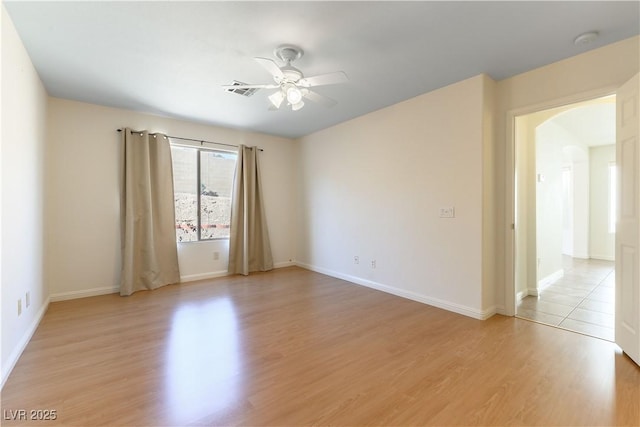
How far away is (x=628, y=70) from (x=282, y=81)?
2884mm

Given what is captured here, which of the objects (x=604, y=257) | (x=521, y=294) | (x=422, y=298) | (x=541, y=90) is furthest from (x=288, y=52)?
(x=604, y=257)

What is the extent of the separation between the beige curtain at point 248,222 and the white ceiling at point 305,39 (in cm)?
183

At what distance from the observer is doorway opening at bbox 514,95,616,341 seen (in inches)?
124

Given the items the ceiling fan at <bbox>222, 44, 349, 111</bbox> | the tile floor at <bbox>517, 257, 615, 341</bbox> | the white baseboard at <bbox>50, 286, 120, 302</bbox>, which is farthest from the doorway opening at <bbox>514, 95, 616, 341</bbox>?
the white baseboard at <bbox>50, 286, 120, 302</bbox>

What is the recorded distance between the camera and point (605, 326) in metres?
2.77

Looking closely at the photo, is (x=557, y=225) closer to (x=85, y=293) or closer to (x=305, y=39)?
(x=305, y=39)

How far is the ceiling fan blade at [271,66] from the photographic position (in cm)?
215

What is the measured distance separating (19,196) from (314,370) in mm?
2804

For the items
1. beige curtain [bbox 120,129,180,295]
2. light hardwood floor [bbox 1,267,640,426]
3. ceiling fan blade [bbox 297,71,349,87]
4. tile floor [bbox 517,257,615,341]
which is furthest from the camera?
beige curtain [bbox 120,129,180,295]

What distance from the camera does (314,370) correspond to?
2.11m

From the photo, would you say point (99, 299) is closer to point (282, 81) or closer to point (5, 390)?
point (5, 390)

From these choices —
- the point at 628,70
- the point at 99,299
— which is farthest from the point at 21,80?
the point at 628,70

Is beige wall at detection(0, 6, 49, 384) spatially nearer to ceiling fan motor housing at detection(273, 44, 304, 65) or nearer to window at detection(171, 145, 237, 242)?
window at detection(171, 145, 237, 242)

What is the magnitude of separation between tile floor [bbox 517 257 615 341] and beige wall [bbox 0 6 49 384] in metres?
4.63
